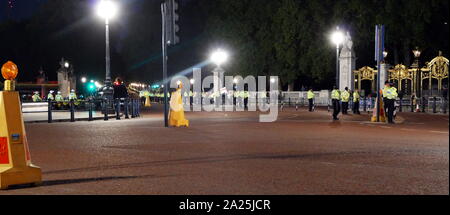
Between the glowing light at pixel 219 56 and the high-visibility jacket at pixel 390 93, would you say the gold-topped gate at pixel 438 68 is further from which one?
the glowing light at pixel 219 56

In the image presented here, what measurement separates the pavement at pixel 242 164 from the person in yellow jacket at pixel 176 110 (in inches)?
153

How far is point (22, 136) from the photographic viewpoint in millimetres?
8039

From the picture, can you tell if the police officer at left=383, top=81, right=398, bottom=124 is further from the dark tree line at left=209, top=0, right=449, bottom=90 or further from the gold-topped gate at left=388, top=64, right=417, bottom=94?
the dark tree line at left=209, top=0, right=449, bottom=90

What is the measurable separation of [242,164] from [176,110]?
35.7 ft

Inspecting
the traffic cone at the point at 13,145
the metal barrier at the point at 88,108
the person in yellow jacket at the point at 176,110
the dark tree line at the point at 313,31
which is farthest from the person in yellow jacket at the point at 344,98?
the traffic cone at the point at 13,145

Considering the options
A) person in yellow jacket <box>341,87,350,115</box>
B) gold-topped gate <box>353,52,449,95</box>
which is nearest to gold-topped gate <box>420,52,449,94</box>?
gold-topped gate <box>353,52,449,95</box>

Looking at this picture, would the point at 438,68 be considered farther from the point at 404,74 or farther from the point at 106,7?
the point at 106,7

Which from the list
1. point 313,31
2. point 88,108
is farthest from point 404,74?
point 88,108

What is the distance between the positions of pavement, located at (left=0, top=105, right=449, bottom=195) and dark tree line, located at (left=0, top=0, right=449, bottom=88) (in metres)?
36.0

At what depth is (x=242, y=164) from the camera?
10359 mm

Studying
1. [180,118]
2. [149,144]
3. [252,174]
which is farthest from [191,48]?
[252,174]

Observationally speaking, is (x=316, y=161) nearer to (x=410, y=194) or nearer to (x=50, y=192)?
(x=410, y=194)

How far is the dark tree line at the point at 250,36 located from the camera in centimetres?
5053

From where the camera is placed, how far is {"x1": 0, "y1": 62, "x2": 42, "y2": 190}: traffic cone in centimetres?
783
